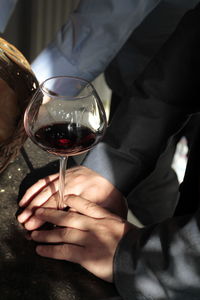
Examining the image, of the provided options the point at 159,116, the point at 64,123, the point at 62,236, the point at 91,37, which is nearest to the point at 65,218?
the point at 62,236

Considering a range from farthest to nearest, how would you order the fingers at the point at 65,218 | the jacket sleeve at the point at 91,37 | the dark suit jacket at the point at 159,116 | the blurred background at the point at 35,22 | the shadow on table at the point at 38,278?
the blurred background at the point at 35,22 < the jacket sleeve at the point at 91,37 < the dark suit jacket at the point at 159,116 < the fingers at the point at 65,218 < the shadow on table at the point at 38,278

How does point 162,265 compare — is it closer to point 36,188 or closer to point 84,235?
point 84,235

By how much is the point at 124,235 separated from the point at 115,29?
63cm

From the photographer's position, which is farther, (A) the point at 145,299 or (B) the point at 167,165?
(B) the point at 167,165

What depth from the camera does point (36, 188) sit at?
2.62 feet

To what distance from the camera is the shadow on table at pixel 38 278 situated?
611 mm

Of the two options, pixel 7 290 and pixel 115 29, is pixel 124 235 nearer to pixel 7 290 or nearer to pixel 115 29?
pixel 7 290

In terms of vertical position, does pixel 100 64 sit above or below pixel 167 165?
above

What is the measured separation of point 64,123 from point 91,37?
19.1 inches

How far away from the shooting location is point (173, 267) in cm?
64

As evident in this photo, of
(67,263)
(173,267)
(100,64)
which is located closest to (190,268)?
(173,267)

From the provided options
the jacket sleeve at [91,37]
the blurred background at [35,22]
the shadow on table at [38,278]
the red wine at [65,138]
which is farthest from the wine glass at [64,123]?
the blurred background at [35,22]

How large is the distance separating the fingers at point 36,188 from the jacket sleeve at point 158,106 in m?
0.13

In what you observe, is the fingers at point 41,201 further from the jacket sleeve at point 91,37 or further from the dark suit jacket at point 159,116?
the jacket sleeve at point 91,37
